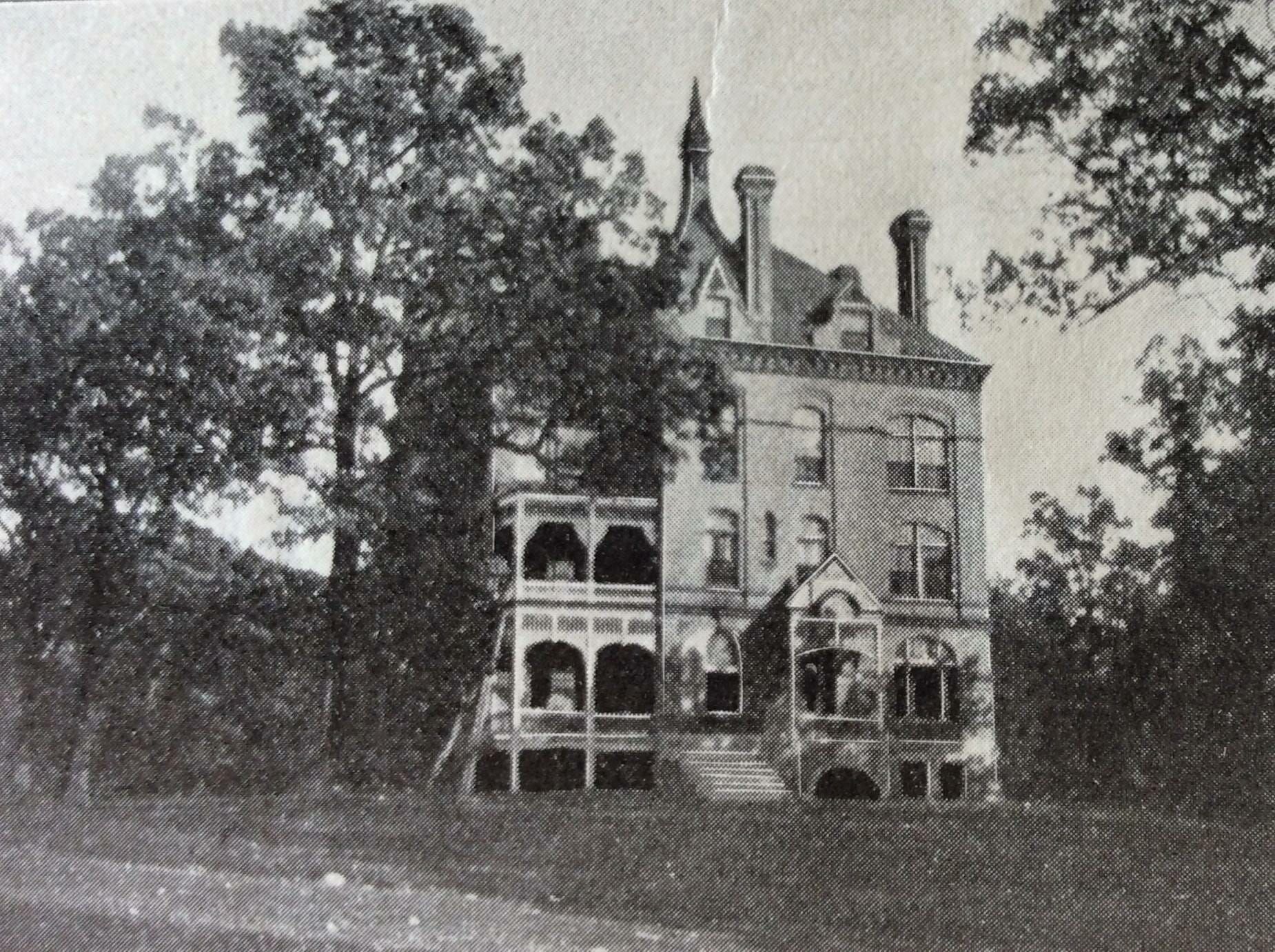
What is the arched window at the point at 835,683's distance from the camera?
3605 mm

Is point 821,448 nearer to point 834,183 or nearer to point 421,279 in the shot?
point 834,183

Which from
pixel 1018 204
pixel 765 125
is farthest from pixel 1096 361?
pixel 765 125

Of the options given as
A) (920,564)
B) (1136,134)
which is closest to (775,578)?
(920,564)

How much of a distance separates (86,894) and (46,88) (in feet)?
9.00

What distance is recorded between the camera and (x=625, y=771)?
11.9 feet

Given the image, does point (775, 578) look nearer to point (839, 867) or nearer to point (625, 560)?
point (625, 560)

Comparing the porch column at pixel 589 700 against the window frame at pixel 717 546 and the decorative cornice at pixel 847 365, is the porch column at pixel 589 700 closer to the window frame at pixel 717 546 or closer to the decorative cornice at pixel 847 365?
the window frame at pixel 717 546

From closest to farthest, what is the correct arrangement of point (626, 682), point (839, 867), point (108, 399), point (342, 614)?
1. point (839, 867)
2. point (626, 682)
3. point (342, 614)
4. point (108, 399)

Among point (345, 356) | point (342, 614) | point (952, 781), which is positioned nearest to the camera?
point (952, 781)

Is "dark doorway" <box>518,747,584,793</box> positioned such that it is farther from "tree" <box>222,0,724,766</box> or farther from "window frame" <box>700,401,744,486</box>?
"window frame" <box>700,401,744,486</box>

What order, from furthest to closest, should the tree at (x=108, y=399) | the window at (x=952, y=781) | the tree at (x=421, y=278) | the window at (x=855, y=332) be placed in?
1. the tree at (x=108, y=399)
2. the tree at (x=421, y=278)
3. the window at (x=855, y=332)
4. the window at (x=952, y=781)

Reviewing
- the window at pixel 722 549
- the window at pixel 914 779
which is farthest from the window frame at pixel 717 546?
the window at pixel 914 779

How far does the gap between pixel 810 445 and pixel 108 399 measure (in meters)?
2.35

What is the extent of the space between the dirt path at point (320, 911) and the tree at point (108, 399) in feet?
1.27
